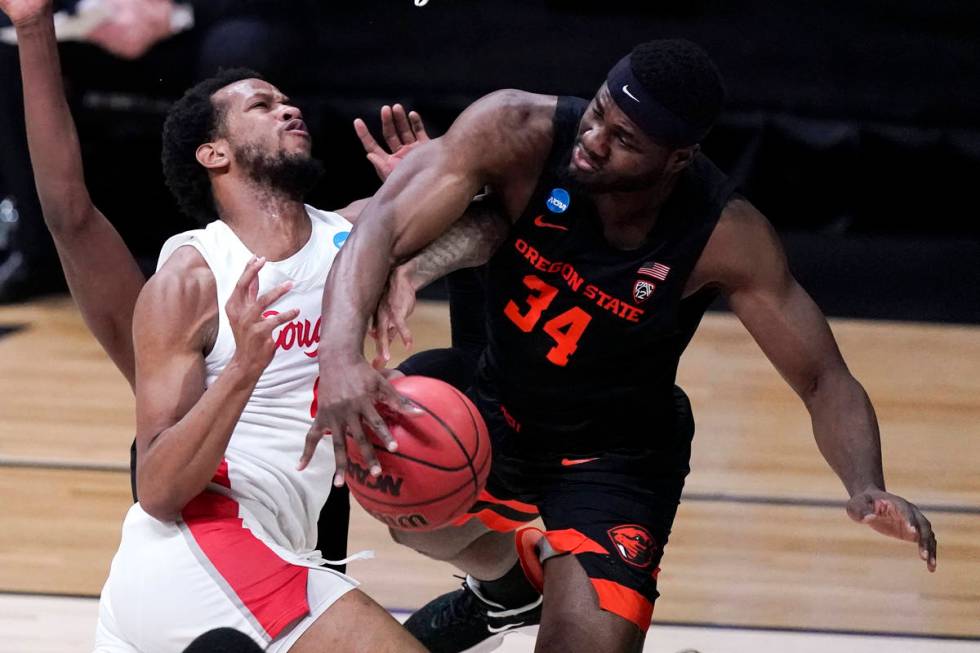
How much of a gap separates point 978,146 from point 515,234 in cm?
672

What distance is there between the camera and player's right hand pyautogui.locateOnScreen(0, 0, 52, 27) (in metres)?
3.42

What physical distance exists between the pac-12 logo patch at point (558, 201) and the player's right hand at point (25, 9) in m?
1.40

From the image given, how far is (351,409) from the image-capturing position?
2941 millimetres

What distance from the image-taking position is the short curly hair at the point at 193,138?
3705mm

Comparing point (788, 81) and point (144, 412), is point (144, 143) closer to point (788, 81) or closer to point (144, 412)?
point (788, 81)

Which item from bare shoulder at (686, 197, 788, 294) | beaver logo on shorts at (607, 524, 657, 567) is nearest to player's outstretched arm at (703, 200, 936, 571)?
bare shoulder at (686, 197, 788, 294)

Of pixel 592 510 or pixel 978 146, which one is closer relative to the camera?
pixel 592 510

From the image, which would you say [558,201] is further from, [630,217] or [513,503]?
[513,503]

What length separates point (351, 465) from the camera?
10.1ft

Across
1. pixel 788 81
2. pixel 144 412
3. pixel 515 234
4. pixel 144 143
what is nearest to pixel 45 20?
pixel 144 412

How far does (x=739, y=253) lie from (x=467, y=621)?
1.54 m

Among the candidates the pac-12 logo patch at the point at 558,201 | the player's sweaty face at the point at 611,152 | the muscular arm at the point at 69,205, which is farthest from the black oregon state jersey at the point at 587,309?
the muscular arm at the point at 69,205

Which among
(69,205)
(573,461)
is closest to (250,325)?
(69,205)

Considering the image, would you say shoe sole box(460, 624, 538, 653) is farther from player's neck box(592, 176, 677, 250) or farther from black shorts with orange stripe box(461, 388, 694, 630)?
player's neck box(592, 176, 677, 250)
